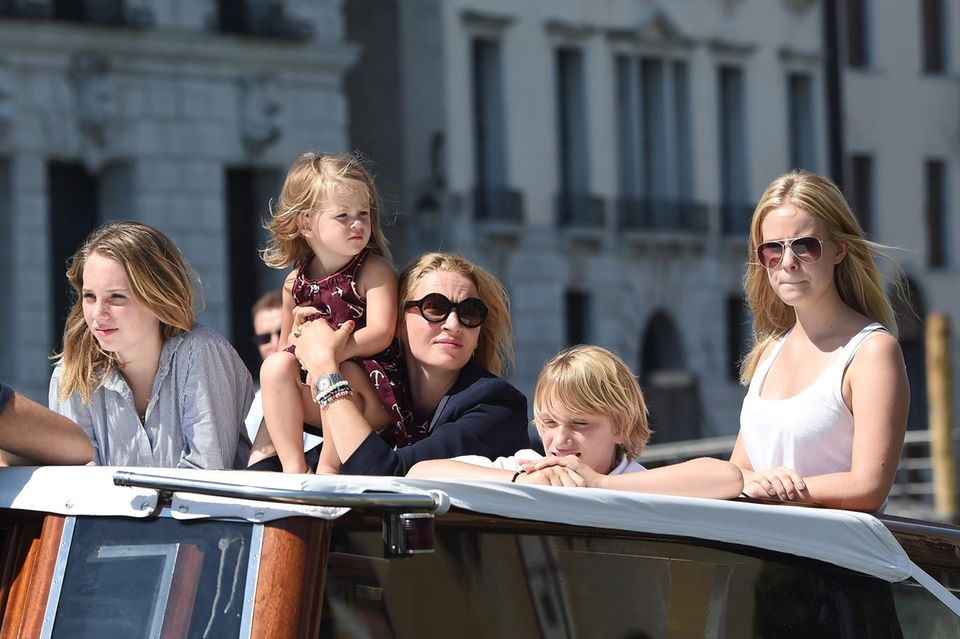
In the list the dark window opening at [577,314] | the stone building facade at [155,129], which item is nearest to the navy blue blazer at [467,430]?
the stone building facade at [155,129]

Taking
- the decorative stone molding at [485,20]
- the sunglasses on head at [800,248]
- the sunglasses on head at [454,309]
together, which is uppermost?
the decorative stone molding at [485,20]

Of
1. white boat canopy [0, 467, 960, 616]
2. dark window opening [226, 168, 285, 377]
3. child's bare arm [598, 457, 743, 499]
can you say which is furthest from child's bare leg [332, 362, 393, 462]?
dark window opening [226, 168, 285, 377]

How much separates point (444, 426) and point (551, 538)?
105 cm

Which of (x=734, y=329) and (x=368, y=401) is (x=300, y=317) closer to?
(x=368, y=401)

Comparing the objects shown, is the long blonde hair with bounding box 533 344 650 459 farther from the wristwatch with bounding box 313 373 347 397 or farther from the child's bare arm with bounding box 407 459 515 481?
the wristwatch with bounding box 313 373 347 397

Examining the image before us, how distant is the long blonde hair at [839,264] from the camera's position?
423 centimetres

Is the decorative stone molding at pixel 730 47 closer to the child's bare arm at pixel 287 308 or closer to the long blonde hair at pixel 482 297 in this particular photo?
the child's bare arm at pixel 287 308

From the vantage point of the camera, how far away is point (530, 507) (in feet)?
10.3

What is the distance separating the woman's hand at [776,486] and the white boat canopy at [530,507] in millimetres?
115

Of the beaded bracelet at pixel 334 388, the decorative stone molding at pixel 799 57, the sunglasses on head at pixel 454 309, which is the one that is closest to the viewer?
the beaded bracelet at pixel 334 388

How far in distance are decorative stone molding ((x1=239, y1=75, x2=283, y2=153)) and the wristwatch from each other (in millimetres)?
21330

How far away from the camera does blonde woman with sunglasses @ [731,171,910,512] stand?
4043 mm

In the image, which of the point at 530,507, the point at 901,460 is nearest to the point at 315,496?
the point at 530,507

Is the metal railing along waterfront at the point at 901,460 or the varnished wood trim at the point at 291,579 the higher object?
the varnished wood trim at the point at 291,579
